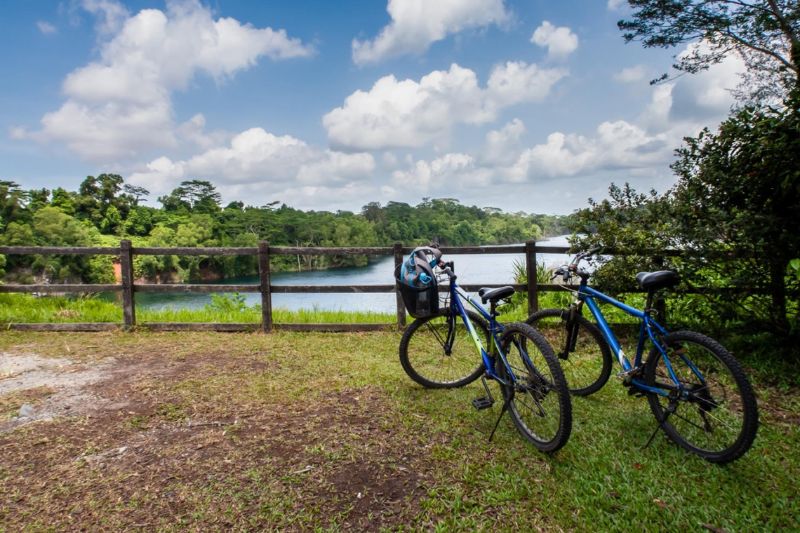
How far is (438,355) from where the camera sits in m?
3.76

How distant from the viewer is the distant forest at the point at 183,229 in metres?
26.9

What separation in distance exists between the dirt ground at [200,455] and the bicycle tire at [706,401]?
1443 millimetres

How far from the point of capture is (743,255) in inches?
159

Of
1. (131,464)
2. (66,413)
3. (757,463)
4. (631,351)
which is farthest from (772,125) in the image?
(66,413)

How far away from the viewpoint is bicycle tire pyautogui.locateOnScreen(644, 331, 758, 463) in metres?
2.29

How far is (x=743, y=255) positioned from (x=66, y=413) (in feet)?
19.0

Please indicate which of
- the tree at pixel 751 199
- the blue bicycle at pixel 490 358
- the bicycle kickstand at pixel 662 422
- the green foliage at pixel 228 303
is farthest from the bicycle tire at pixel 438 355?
the green foliage at pixel 228 303

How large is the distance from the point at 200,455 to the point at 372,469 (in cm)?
106

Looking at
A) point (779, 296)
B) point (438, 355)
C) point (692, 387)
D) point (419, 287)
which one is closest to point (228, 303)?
point (438, 355)

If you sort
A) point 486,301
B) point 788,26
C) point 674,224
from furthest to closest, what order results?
point 788,26, point 674,224, point 486,301

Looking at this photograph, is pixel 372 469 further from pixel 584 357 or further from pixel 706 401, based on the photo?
pixel 584 357

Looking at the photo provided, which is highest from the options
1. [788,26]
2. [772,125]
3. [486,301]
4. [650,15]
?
[650,15]

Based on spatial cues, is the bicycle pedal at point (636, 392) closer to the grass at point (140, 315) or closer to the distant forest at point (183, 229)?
the grass at point (140, 315)

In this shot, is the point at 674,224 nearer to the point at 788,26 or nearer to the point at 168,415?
the point at 788,26
